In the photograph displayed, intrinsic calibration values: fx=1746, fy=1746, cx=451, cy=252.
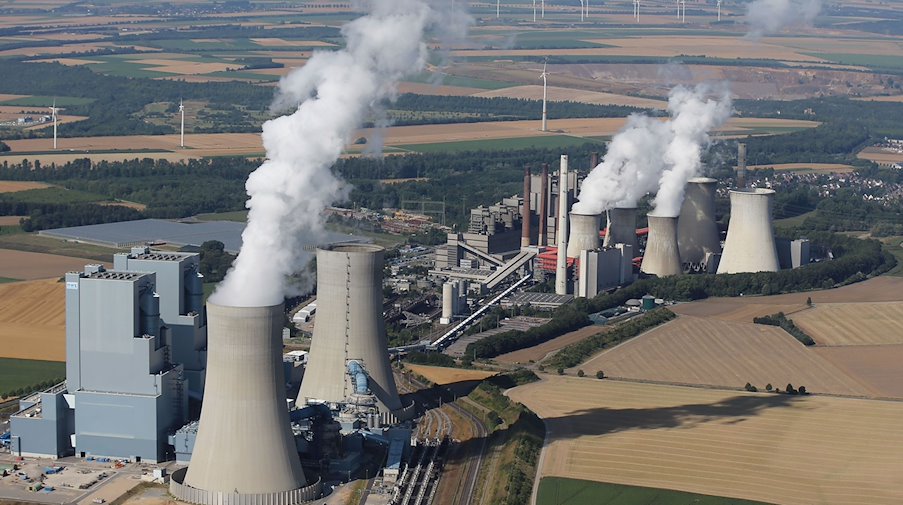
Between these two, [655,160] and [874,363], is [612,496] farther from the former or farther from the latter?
[655,160]

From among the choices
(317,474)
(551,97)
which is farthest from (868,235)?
(551,97)

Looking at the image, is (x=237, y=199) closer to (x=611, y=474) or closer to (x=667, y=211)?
(x=667, y=211)

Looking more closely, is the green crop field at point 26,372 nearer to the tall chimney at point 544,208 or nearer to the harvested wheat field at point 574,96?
the tall chimney at point 544,208

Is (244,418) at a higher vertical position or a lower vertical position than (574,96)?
lower

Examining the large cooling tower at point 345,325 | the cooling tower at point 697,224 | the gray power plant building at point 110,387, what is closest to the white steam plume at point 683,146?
the cooling tower at point 697,224

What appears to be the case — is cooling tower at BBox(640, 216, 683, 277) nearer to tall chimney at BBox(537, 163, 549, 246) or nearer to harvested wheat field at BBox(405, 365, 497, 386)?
tall chimney at BBox(537, 163, 549, 246)

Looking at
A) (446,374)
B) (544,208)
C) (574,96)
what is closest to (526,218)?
(544,208)
